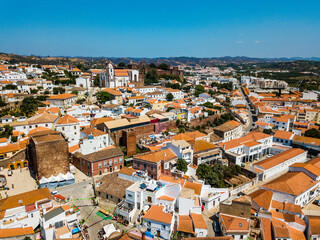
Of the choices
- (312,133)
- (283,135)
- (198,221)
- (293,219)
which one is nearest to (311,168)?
(293,219)

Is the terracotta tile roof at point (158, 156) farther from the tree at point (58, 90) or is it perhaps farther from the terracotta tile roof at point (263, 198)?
the tree at point (58, 90)

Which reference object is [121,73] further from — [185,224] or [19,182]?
[185,224]

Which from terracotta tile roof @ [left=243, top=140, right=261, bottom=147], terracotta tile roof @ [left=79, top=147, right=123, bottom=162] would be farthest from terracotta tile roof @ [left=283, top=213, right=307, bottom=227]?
terracotta tile roof @ [left=79, top=147, right=123, bottom=162]

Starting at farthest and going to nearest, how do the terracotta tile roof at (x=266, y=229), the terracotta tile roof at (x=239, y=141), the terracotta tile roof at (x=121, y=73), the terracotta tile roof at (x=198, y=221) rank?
the terracotta tile roof at (x=121, y=73) < the terracotta tile roof at (x=239, y=141) < the terracotta tile roof at (x=266, y=229) < the terracotta tile roof at (x=198, y=221)

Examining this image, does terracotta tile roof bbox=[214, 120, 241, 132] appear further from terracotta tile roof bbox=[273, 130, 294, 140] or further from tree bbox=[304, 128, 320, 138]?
tree bbox=[304, 128, 320, 138]

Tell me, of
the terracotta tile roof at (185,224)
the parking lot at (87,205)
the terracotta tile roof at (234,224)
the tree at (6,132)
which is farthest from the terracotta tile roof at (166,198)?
the tree at (6,132)

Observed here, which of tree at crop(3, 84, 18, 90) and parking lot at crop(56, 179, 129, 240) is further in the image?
tree at crop(3, 84, 18, 90)

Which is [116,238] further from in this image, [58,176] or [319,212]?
[319,212]
